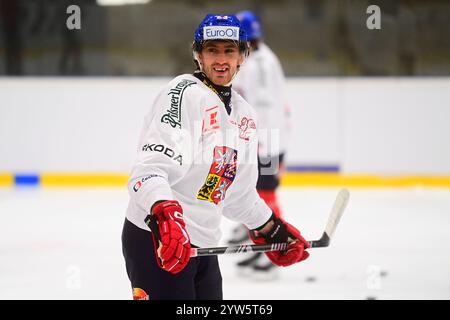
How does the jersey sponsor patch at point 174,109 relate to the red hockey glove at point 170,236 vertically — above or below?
above

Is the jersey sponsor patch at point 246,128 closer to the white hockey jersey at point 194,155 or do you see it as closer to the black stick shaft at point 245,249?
the white hockey jersey at point 194,155

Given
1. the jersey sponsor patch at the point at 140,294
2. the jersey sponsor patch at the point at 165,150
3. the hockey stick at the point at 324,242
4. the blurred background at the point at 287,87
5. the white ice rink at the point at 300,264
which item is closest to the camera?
the jersey sponsor patch at the point at 165,150

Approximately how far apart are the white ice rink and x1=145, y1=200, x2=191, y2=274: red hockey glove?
1779mm

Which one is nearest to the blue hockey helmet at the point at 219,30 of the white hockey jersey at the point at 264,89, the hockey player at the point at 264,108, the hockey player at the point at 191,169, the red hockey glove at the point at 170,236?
the hockey player at the point at 191,169

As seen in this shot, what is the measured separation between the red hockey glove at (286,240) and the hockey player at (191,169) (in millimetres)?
190

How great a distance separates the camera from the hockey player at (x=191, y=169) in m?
1.89

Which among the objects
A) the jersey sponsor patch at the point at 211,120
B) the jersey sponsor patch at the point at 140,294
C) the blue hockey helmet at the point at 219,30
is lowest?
the jersey sponsor patch at the point at 140,294

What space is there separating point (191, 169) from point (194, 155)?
0.13 ft

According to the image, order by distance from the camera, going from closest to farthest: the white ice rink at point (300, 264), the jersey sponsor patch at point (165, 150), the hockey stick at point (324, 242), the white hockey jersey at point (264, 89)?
the jersey sponsor patch at point (165, 150) < the hockey stick at point (324, 242) < the white ice rink at point (300, 264) < the white hockey jersey at point (264, 89)

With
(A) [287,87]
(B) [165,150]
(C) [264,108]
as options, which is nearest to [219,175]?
(B) [165,150]

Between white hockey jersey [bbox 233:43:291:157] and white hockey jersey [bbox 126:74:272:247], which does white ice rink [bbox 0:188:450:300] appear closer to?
white hockey jersey [bbox 233:43:291:157]

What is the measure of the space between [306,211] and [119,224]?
1.44 metres

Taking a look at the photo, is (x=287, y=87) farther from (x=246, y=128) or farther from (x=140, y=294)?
(x=140, y=294)

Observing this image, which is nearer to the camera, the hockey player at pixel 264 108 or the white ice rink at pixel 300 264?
the white ice rink at pixel 300 264
